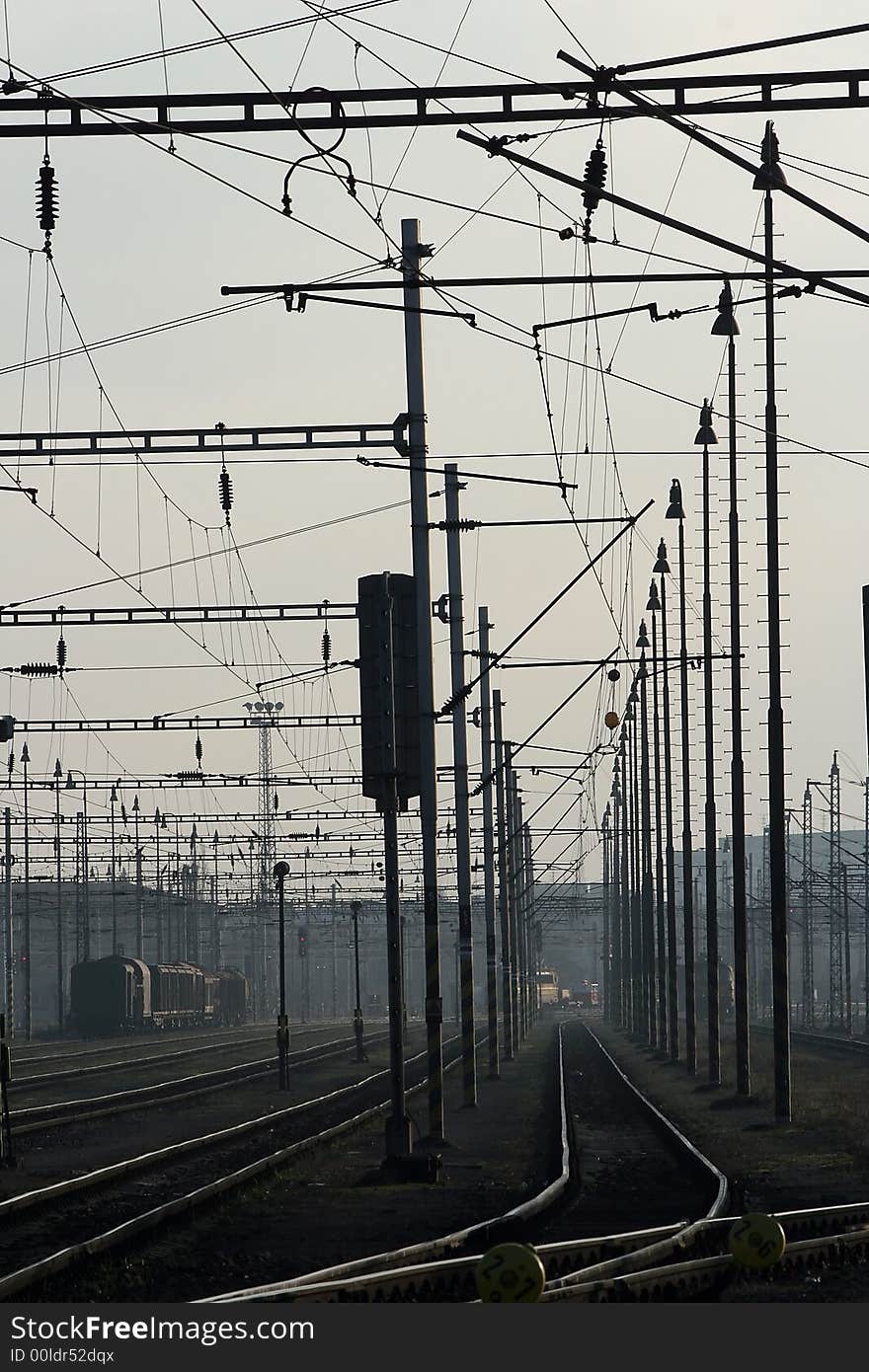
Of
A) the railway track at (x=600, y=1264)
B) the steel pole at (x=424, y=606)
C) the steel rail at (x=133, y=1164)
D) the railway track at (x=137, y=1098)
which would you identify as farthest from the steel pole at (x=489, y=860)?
the railway track at (x=600, y=1264)

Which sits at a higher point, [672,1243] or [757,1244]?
[757,1244]

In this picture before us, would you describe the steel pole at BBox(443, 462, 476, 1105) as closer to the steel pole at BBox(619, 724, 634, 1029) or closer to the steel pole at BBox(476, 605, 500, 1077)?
the steel pole at BBox(476, 605, 500, 1077)

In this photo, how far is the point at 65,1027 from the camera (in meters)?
88.8

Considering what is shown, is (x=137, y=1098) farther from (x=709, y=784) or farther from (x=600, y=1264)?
(x=600, y=1264)

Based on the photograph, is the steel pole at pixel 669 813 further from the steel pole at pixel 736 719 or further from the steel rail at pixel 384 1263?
the steel rail at pixel 384 1263

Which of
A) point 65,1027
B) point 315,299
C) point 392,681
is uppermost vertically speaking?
point 315,299

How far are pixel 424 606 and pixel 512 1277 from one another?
14564 mm

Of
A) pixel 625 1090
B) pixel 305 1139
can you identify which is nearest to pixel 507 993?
pixel 625 1090

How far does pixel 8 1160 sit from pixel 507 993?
35226 mm

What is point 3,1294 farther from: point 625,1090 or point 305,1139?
point 625,1090

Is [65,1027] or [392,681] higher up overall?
[392,681]

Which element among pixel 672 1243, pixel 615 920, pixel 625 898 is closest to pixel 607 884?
pixel 615 920

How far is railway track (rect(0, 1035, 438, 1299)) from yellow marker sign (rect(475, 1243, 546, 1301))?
137 inches

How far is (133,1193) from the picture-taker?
73.1 feet
